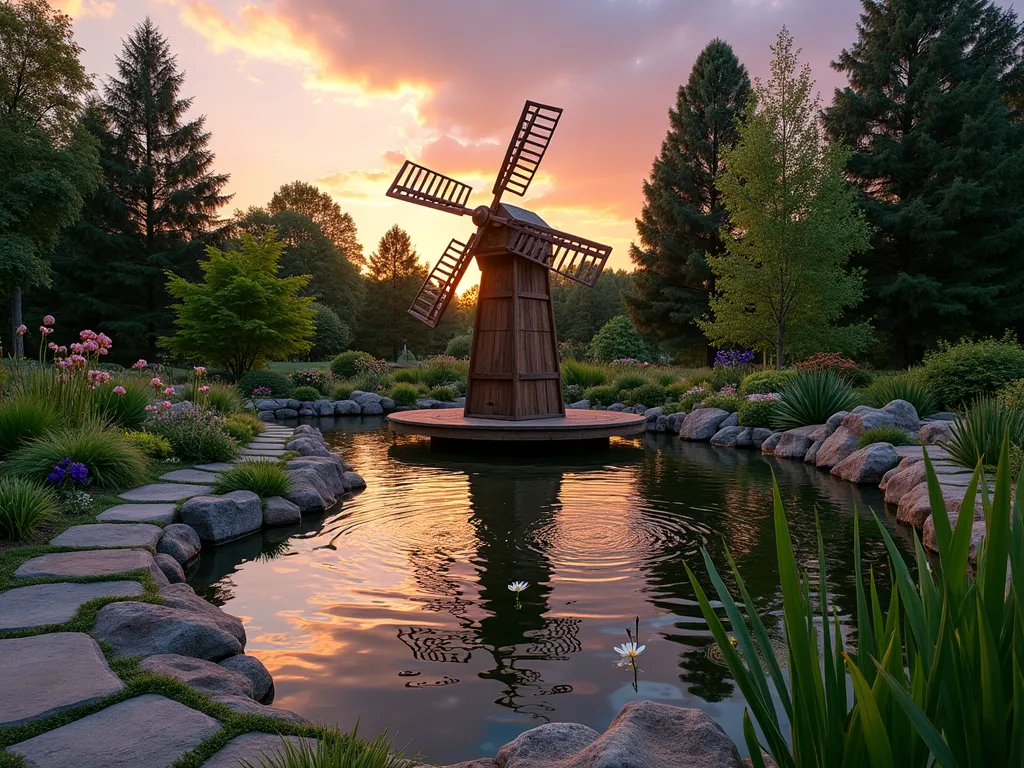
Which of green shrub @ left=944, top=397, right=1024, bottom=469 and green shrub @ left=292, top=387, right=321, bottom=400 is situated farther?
green shrub @ left=292, top=387, right=321, bottom=400

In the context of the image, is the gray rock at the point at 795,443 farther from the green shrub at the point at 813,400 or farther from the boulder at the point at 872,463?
the boulder at the point at 872,463

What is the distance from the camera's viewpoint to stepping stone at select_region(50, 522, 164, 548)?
5043mm

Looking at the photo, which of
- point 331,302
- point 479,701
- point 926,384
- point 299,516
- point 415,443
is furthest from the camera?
point 331,302

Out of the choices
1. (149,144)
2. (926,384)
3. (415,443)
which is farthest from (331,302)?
(926,384)

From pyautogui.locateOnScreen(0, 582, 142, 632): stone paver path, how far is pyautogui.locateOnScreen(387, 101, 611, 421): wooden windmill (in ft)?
31.5

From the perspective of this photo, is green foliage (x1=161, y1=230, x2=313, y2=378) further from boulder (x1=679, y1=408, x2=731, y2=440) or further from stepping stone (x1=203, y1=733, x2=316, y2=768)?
stepping stone (x1=203, y1=733, x2=316, y2=768)

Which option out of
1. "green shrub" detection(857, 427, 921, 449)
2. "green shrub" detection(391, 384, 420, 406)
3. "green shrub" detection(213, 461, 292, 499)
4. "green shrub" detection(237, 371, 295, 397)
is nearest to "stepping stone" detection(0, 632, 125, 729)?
"green shrub" detection(213, 461, 292, 499)

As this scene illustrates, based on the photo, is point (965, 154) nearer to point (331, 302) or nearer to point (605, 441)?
point (605, 441)

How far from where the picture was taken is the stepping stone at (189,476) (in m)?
7.57

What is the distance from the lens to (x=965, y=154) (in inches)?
1008

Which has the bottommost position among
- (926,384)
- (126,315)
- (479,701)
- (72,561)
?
(479,701)

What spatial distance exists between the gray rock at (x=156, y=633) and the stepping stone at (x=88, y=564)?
78 centimetres

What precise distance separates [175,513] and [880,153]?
28824 mm

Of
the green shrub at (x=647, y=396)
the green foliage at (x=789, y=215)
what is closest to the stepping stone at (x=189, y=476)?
the green shrub at (x=647, y=396)
